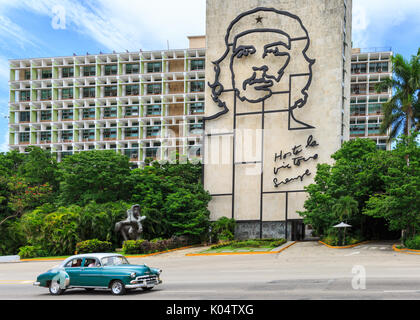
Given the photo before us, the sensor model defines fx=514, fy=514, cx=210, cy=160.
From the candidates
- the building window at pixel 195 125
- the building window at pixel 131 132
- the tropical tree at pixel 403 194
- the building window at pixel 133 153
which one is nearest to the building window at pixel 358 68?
the building window at pixel 195 125

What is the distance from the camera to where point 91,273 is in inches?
703

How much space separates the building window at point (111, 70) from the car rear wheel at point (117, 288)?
90.9m

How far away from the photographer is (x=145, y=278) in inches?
686

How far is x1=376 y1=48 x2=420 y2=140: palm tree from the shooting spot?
45.7 m

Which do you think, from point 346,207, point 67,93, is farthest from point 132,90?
point 346,207

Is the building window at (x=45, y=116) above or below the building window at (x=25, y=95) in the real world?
below

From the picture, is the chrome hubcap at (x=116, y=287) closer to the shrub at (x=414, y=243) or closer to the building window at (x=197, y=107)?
the shrub at (x=414, y=243)

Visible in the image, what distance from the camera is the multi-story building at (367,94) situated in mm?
97750

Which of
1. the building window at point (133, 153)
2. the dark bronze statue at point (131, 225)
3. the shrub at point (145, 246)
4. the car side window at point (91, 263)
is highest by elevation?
the building window at point (133, 153)

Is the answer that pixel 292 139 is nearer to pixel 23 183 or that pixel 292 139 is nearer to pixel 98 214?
pixel 98 214

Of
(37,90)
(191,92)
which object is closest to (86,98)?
(37,90)

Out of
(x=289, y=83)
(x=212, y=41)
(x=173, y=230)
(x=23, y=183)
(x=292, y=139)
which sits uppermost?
(x=212, y=41)

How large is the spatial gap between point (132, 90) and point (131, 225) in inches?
2545

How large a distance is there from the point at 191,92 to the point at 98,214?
61118 millimetres
